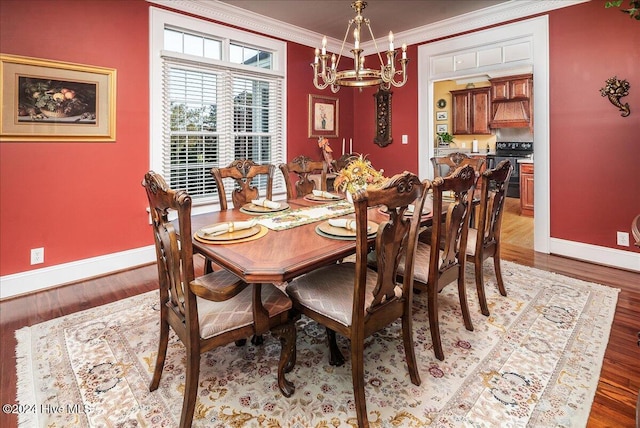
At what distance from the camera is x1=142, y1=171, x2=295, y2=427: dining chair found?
53.6 inches

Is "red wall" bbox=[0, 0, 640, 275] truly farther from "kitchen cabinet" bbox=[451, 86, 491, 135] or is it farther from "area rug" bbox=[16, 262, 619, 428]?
"kitchen cabinet" bbox=[451, 86, 491, 135]

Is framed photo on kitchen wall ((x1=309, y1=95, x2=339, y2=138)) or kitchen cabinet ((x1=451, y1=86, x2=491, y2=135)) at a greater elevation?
kitchen cabinet ((x1=451, y1=86, x2=491, y2=135))

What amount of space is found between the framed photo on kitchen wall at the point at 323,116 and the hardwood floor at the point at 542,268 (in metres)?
2.67

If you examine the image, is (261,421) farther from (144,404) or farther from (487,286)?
(487,286)

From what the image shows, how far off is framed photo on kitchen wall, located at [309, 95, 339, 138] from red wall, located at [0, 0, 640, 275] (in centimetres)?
228

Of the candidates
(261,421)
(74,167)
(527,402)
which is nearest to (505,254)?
(527,402)

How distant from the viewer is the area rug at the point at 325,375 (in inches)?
61.6

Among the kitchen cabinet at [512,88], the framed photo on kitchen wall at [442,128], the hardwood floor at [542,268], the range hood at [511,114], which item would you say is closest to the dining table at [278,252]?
the hardwood floor at [542,268]

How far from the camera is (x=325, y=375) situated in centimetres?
185

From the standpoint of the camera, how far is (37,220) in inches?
117

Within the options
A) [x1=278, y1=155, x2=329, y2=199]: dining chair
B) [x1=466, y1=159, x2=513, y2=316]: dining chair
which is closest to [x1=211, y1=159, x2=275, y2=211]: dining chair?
[x1=278, y1=155, x2=329, y2=199]: dining chair

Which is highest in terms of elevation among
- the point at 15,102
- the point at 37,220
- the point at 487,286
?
the point at 15,102

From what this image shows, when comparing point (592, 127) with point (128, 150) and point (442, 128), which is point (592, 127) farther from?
point (442, 128)

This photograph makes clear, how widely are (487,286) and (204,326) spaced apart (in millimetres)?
2473
